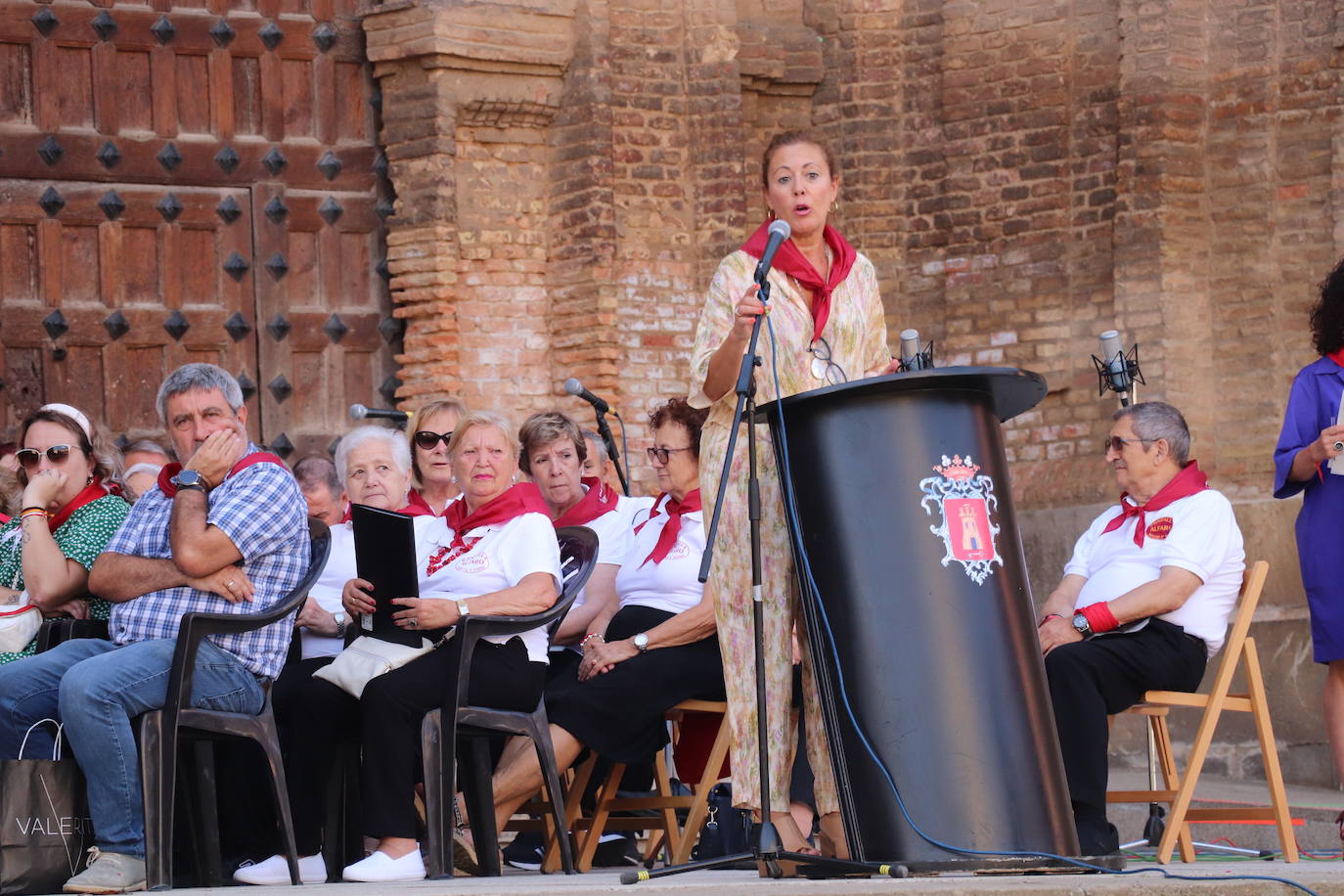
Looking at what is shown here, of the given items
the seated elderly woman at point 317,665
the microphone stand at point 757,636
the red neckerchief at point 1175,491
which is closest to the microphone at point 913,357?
the red neckerchief at point 1175,491

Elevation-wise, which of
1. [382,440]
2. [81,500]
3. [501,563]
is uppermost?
[382,440]

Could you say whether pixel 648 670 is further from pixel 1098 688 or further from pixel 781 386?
pixel 781 386

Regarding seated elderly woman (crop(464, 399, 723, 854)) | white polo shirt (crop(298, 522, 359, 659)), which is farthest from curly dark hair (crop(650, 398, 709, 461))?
white polo shirt (crop(298, 522, 359, 659))

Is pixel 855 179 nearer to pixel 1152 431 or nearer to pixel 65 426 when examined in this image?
pixel 1152 431

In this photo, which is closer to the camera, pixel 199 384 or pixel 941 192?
pixel 199 384

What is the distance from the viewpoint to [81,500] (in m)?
5.71

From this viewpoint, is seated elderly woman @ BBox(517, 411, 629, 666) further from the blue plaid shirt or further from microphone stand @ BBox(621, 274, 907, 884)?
microphone stand @ BBox(621, 274, 907, 884)

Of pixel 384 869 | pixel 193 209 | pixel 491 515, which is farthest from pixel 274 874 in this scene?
pixel 193 209

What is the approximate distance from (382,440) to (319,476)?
32 cm

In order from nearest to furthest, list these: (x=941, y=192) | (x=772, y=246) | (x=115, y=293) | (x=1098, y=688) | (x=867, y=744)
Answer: (x=867, y=744) → (x=772, y=246) → (x=1098, y=688) → (x=115, y=293) → (x=941, y=192)

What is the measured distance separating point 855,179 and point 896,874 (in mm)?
7148

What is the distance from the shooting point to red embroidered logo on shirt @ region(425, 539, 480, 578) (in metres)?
5.87

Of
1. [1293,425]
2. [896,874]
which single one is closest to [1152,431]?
[1293,425]

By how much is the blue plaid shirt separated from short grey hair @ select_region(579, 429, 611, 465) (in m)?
2.04
